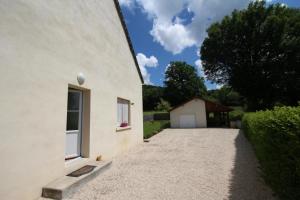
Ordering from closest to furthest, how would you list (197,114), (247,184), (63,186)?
(63,186) → (247,184) → (197,114)

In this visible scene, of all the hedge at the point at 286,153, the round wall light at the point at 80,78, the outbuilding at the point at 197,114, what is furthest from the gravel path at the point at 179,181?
the outbuilding at the point at 197,114

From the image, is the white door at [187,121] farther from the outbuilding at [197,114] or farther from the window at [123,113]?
the window at [123,113]

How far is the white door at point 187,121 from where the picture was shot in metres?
27.6

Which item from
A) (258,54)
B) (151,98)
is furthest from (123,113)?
(151,98)

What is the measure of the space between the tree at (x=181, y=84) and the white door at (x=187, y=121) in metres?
23.6

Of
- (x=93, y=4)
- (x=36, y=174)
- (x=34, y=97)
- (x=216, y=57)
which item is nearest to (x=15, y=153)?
(x=36, y=174)

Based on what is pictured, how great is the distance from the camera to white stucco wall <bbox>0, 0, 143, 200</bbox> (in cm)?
347

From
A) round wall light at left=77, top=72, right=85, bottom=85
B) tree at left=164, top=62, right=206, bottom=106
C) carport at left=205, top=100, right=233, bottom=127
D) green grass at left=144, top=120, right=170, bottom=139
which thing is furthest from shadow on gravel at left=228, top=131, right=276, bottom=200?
tree at left=164, top=62, right=206, bottom=106

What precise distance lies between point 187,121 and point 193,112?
5.10 feet

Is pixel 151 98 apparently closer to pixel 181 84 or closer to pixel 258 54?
pixel 181 84

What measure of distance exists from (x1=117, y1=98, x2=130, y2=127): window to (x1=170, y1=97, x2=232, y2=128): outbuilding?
61.1 ft

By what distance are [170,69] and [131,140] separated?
47931 millimetres

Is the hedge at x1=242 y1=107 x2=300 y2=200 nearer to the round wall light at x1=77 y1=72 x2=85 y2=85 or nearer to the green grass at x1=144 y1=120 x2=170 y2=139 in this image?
the round wall light at x1=77 y1=72 x2=85 y2=85

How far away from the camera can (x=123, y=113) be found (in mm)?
9727
